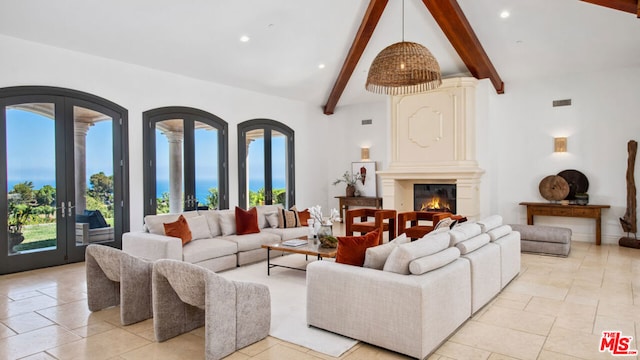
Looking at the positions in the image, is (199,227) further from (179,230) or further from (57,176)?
(57,176)

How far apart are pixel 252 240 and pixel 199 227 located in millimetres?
807

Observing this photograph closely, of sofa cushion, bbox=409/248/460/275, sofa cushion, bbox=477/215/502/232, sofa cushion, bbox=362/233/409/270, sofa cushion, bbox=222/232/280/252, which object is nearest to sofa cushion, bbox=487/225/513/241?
sofa cushion, bbox=477/215/502/232

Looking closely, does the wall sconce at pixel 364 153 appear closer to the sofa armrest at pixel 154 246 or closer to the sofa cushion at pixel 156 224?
the sofa cushion at pixel 156 224

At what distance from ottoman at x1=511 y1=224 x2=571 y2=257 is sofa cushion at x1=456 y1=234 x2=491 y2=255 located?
2.77 metres

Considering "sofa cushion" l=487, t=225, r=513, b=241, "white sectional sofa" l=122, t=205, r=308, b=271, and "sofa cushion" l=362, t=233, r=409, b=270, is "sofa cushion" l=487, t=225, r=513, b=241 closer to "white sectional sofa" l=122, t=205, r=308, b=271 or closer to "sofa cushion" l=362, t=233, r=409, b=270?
"sofa cushion" l=362, t=233, r=409, b=270

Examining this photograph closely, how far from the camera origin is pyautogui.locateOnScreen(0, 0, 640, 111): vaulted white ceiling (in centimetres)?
556

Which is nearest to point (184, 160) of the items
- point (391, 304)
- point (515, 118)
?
point (391, 304)

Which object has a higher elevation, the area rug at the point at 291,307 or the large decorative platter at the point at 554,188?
the large decorative platter at the point at 554,188

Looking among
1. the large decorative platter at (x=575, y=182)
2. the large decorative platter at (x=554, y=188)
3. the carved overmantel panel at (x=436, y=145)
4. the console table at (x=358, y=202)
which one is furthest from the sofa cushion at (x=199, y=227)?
the large decorative platter at (x=575, y=182)

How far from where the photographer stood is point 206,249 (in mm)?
5289

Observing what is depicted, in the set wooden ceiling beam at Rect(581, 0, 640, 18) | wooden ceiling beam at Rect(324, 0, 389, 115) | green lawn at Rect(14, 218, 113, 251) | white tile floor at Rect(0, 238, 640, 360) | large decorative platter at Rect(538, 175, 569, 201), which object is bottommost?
white tile floor at Rect(0, 238, 640, 360)

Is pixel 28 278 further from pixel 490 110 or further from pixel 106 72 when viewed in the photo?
pixel 490 110

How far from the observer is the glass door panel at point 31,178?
18.2 ft

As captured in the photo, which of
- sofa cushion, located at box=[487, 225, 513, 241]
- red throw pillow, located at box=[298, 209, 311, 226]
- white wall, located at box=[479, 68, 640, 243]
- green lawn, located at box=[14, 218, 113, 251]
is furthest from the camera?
white wall, located at box=[479, 68, 640, 243]
